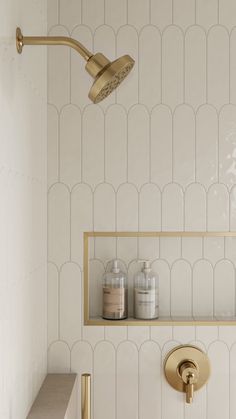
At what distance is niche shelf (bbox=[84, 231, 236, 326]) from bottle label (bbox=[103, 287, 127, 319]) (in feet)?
0.19

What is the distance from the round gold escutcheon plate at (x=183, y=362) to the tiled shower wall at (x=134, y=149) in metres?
0.06

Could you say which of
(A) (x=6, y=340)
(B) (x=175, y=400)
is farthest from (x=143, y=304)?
(A) (x=6, y=340)

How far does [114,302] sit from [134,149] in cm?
45

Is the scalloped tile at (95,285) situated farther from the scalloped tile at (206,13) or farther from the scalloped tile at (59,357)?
the scalloped tile at (206,13)

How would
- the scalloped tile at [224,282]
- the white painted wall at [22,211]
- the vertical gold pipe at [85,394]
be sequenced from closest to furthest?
the white painted wall at [22,211]
the vertical gold pipe at [85,394]
the scalloped tile at [224,282]

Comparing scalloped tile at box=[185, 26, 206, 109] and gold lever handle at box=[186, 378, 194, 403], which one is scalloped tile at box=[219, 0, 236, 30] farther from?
gold lever handle at box=[186, 378, 194, 403]

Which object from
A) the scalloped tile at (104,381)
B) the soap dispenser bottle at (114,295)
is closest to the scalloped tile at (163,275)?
the soap dispenser bottle at (114,295)

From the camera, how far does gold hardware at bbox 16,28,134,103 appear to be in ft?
3.82

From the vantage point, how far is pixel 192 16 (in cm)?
167

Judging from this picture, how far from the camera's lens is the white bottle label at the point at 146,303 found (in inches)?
64.2

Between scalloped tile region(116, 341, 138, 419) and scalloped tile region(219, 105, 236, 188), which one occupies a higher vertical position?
scalloped tile region(219, 105, 236, 188)

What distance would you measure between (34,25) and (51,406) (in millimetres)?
963

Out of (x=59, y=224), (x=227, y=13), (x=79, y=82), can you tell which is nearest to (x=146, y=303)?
(x=59, y=224)

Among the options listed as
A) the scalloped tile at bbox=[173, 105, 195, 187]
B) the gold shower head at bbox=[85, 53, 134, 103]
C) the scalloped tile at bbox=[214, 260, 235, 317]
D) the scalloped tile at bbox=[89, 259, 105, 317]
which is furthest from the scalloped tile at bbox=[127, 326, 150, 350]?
the gold shower head at bbox=[85, 53, 134, 103]
